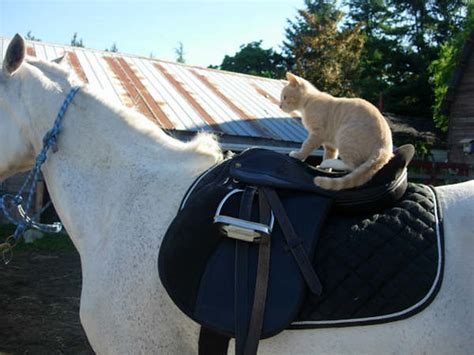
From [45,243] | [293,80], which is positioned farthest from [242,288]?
[45,243]

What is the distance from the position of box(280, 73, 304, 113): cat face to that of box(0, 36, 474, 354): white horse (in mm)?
1570

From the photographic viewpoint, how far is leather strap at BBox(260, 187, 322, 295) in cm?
153

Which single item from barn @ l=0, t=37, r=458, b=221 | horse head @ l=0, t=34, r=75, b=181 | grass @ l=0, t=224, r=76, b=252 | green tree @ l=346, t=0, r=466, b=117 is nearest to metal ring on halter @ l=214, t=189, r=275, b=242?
horse head @ l=0, t=34, r=75, b=181

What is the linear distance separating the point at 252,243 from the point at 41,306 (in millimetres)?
4566

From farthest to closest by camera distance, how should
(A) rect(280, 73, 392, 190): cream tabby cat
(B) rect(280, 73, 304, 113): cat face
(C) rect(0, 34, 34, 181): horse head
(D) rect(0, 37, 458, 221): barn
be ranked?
1. (D) rect(0, 37, 458, 221): barn
2. (B) rect(280, 73, 304, 113): cat face
3. (C) rect(0, 34, 34, 181): horse head
4. (A) rect(280, 73, 392, 190): cream tabby cat

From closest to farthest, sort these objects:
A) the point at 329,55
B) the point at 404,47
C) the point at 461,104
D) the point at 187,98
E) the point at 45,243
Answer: the point at 45,243 → the point at 187,98 → the point at 461,104 → the point at 329,55 → the point at 404,47

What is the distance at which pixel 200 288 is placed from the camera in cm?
161

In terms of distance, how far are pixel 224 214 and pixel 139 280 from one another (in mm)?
428

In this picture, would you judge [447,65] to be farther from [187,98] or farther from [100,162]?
[100,162]

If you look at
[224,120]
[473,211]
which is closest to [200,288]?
[473,211]

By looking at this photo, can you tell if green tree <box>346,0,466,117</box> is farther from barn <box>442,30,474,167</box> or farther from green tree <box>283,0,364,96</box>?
barn <box>442,30,474,167</box>

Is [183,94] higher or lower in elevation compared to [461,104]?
higher

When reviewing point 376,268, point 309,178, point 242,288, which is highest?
point 309,178

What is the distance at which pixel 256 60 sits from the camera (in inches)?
1425
